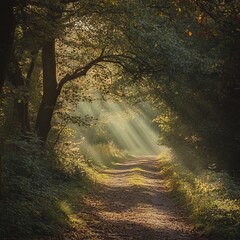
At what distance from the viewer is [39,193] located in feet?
39.1

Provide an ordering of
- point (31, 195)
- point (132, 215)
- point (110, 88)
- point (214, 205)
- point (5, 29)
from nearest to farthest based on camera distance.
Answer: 1. point (5, 29)
2. point (31, 195)
3. point (214, 205)
4. point (132, 215)
5. point (110, 88)

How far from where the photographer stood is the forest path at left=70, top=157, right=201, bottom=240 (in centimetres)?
1074

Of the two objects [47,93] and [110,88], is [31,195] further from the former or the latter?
[110,88]

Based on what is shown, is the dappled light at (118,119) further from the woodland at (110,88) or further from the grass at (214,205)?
the grass at (214,205)

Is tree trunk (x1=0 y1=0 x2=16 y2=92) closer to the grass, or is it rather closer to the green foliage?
the green foliage

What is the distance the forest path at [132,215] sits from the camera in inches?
423

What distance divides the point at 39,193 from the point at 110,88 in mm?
10395

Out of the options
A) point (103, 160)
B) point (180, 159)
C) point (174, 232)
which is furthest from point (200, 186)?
point (103, 160)

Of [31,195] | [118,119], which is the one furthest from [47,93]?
[118,119]

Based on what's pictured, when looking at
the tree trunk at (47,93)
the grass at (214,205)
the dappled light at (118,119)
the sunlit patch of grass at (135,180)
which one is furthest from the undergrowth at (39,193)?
the dappled light at (118,119)

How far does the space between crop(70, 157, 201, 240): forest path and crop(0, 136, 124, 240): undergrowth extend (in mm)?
545

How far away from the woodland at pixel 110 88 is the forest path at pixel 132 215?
56cm

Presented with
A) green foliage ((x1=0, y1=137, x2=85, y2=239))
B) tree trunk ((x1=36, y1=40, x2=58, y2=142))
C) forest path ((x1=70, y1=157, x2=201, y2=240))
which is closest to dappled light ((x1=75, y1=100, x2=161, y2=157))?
tree trunk ((x1=36, y1=40, x2=58, y2=142))

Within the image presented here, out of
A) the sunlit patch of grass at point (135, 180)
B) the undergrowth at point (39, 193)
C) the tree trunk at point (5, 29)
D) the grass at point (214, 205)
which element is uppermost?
the tree trunk at point (5, 29)
